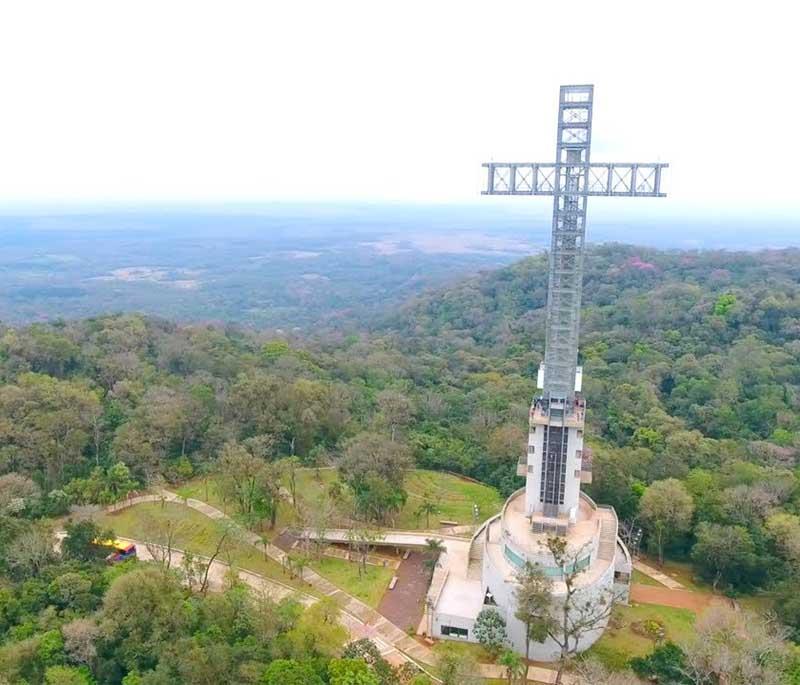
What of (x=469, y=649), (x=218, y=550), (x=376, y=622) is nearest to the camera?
(x=469, y=649)

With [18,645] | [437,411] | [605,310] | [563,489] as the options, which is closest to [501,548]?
[563,489]

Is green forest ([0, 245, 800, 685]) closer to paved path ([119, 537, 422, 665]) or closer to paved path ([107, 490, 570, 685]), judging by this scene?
paved path ([107, 490, 570, 685])

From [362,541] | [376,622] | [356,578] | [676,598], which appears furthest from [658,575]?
[356,578]

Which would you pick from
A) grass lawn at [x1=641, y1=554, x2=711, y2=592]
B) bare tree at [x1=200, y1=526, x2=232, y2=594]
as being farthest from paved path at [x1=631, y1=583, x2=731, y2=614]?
bare tree at [x1=200, y1=526, x2=232, y2=594]

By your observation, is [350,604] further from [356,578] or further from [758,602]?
[758,602]

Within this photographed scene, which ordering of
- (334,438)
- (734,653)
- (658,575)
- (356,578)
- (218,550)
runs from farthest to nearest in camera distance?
(334,438)
(658,575)
(356,578)
(218,550)
(734,653)

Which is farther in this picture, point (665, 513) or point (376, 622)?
point (665, 513)

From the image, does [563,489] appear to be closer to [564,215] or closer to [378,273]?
[564,215]

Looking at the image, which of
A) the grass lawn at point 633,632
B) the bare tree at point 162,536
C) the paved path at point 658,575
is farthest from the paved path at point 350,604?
the paved path at point 658,575

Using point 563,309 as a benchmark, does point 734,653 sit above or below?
below
